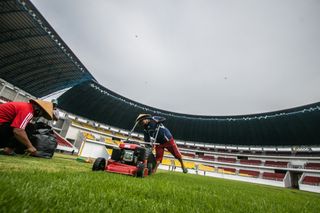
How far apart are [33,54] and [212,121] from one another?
147 ft

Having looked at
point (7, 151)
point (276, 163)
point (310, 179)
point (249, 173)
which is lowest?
point (7, 151)

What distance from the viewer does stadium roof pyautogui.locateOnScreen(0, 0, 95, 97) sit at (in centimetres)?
2012

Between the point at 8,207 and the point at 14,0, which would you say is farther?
the point at 14,0

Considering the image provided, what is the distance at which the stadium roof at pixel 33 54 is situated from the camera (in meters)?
20.1

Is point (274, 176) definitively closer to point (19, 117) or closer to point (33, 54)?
point (19, 117)

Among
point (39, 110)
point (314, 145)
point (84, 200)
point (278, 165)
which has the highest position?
point (314, 145)

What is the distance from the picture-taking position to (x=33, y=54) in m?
27.8

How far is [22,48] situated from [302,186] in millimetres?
49982

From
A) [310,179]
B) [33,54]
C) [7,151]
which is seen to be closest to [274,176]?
[310,179]

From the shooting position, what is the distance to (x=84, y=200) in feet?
5.42

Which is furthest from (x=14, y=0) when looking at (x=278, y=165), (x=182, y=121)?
(x=278, y=165)

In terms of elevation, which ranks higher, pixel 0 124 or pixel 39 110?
pixel 39 110

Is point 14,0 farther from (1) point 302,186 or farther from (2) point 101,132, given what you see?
(1) point 302,186

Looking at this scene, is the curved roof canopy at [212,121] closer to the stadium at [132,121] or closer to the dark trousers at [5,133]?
the stadium at [132,121]
